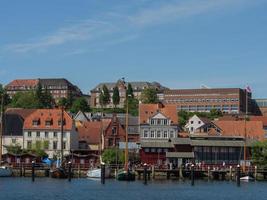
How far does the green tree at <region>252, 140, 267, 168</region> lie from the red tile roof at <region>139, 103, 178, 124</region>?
28.8 m

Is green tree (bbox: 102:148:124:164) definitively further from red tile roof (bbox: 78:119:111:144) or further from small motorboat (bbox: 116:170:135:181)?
red tile roof (bbox: 78:119:111:144)

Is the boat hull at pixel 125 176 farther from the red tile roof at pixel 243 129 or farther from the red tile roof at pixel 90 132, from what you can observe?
the red tile roof at pixel 243 129

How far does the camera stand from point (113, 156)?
124 m

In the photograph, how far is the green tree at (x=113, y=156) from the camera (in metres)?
123

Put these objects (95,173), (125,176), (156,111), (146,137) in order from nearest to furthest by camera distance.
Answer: (125,176) < (95,173) < (146,137) < (156,111)

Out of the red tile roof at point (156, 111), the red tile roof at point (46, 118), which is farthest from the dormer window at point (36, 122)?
the red tile roof at point (156, 111)

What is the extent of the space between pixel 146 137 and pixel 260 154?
3361 centimetres

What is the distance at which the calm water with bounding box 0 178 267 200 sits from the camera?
246 ft

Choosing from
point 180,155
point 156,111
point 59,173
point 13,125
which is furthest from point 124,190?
point 156,111

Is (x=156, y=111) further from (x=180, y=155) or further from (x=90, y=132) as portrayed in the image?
(x=180, y=155)

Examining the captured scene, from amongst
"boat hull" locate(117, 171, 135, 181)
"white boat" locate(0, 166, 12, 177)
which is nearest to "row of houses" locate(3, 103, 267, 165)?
"boat hull" locate(117, 171, 135, 181)

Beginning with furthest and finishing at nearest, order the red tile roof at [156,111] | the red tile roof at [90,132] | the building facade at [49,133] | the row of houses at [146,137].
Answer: the red tile roof at [156,111] < the red tile roof at [90,132] < the building facade at [49,133] < the row of houses at [146,137]

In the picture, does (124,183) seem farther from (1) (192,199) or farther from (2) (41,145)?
(2) (41,145)

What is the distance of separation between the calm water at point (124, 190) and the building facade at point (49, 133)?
3913cm
